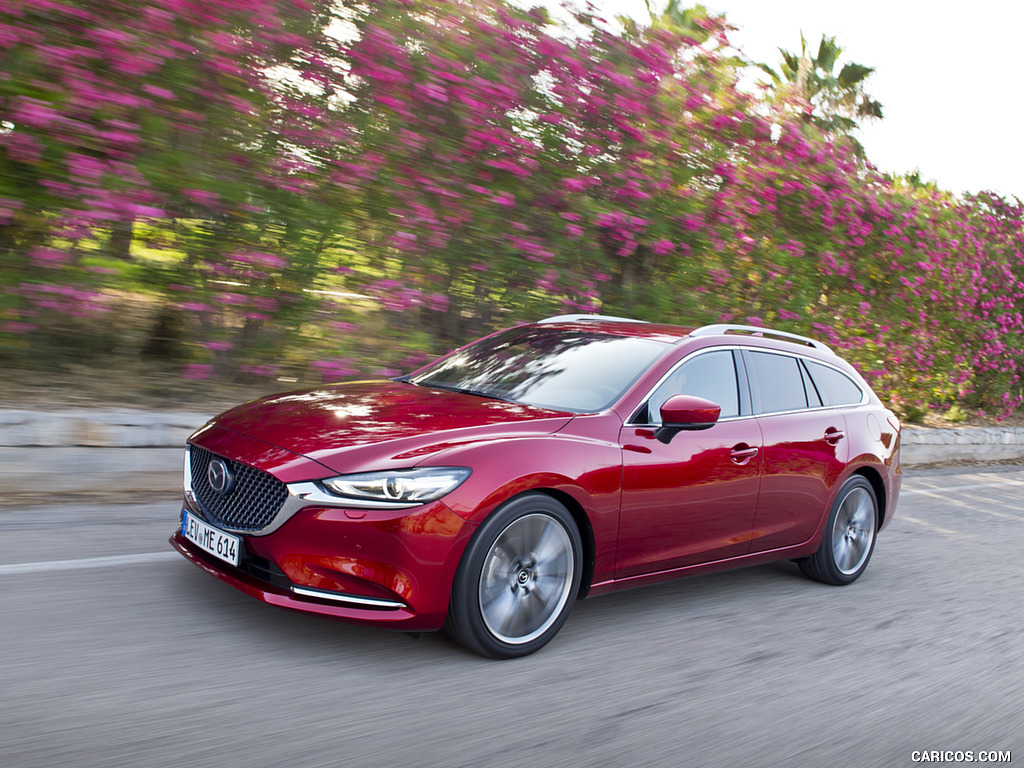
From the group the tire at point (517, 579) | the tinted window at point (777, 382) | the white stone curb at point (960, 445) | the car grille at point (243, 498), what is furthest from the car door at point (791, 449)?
the white stone curb at point (960, 445)

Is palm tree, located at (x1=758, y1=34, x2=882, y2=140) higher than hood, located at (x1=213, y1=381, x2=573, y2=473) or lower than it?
higher

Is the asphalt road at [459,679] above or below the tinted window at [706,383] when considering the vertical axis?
below

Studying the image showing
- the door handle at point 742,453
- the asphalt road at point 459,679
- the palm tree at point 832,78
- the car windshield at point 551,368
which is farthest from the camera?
the palm tree at point 832,78

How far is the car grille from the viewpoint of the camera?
3.87m

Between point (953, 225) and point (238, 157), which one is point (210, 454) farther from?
point (953, 225)

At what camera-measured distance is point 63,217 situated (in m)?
6.44

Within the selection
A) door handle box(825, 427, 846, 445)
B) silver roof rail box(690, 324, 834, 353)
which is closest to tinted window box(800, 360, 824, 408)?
door handle box(825, 427, 846, 445)

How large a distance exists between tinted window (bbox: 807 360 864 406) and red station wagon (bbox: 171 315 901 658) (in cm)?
3

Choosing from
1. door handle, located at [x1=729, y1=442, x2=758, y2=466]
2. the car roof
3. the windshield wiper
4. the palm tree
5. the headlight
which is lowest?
the headlight

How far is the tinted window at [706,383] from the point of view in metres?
4.95

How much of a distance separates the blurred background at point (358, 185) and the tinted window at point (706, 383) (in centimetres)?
365

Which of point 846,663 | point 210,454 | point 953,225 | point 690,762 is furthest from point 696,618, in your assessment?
point 953,225

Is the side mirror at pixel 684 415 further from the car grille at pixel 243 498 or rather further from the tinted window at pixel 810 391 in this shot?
the car grille at pixel 243 498

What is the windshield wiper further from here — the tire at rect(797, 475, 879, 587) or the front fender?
the tire at rect(797, 475, 879, 587)
